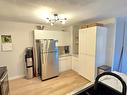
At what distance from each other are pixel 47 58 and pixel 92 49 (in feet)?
5.20

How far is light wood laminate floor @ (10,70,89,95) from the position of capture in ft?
8.27

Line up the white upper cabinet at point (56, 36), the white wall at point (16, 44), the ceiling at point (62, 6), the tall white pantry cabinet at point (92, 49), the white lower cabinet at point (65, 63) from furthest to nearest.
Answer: the white lower cabinet at point (65, 63) → the white upper cabinet at point (56, 36) → the white wall at point (16, 44) → the tall white pantry cabinet at point (92, 49) → the ceiling at point (62, 6)

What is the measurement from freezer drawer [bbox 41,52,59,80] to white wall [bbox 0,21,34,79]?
905 mm

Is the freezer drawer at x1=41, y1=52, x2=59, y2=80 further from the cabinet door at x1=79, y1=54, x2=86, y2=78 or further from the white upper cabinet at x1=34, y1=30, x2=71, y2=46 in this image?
the cabinet door at x1=79, y1=54, x2=86, y2=78

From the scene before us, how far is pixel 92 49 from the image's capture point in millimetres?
2873

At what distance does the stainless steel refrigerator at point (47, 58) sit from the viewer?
3.15 m

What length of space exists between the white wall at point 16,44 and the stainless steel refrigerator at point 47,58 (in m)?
0.63

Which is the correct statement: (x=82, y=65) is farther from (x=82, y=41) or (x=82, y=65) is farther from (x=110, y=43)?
(x=110, y=43)

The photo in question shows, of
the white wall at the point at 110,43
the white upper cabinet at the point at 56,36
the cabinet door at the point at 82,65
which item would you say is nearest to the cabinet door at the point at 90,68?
the cabinet door at the point at 82,65

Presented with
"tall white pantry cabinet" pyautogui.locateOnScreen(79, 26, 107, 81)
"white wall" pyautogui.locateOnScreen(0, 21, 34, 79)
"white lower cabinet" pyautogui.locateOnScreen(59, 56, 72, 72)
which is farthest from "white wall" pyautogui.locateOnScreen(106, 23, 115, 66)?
"white wall" pyautogui.locateOnScreen(0, 21, 34, 79)

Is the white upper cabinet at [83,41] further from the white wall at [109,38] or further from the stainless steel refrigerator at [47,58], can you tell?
the stainless steel refrigerator at [47,58]

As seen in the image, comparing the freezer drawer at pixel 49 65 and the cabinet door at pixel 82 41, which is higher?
the cabinet door at pixel 82 41

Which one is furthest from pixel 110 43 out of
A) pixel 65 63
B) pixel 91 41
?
pixel 65 63

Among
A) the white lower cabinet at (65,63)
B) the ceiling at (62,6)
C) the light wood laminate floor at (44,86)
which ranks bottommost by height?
the light wood laminate floor at (44,86)
